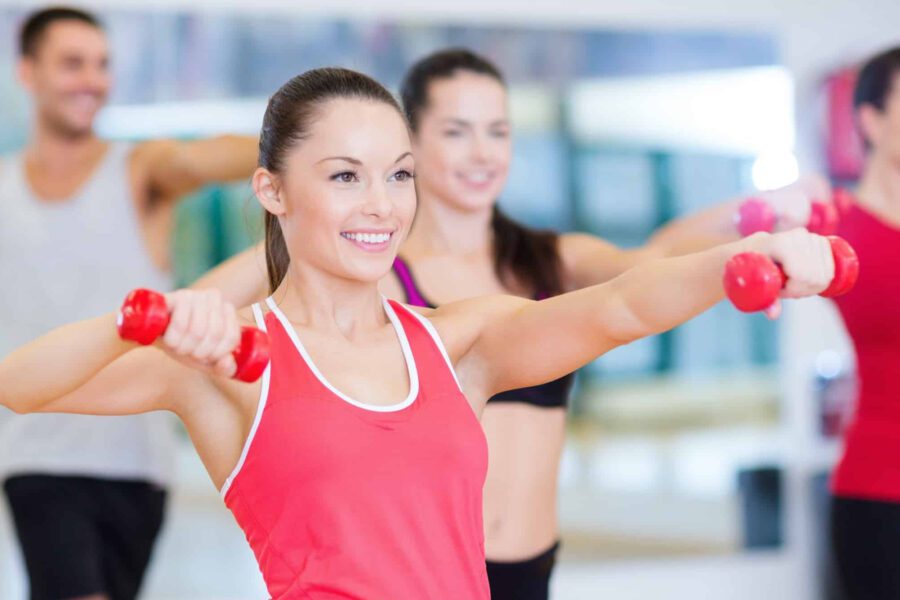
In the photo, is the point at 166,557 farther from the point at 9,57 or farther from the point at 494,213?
the point at 494,213

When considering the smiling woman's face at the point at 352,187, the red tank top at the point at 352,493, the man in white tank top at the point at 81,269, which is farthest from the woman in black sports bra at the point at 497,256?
the red tank top at the point at 352,493

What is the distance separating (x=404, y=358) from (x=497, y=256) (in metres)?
0.86

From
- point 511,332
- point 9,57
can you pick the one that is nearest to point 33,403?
point 511,332

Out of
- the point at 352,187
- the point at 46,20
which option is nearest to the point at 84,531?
the point at 46,20

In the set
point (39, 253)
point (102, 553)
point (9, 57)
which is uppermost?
point (9, 57)

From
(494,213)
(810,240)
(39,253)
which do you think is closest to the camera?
(810,240)

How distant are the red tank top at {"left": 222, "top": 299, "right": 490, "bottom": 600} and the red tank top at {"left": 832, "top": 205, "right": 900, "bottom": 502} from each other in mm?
1259

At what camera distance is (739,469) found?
4426 millimetres

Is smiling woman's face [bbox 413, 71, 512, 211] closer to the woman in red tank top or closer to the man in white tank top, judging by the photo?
the man in white tank top

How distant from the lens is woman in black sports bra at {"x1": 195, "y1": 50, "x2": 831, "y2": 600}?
7.38 ft

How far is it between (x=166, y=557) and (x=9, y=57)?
1.66m

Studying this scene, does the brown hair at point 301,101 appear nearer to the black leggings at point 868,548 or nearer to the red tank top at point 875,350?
the red tank top at point 875,350

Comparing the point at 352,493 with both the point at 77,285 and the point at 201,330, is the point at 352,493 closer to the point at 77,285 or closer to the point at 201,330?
the point at 201,330

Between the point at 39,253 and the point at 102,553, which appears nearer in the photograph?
the point at 102,553
